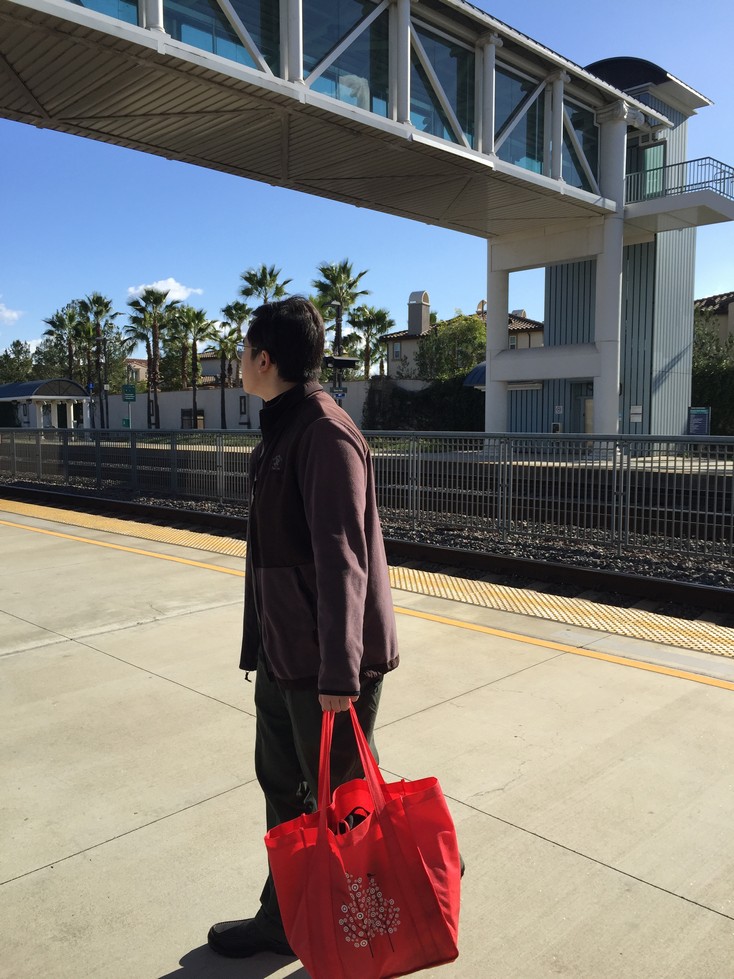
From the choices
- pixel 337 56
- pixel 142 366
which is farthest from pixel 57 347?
pixel 337 56

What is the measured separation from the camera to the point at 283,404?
2.37m

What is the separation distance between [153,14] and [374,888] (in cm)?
1527

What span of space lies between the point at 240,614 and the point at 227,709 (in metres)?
2.06

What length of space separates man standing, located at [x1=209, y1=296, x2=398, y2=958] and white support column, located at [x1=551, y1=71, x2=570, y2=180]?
21.3 meters

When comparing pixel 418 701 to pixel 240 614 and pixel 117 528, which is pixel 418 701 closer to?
pixel 240 614

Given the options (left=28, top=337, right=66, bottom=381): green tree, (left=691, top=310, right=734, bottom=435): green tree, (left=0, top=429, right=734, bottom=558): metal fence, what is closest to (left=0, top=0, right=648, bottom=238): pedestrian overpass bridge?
(left=0, top=429, right=734, bottom=558): metal fence

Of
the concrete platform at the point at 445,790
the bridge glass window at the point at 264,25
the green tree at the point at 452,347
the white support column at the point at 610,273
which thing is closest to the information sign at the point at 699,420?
the white support column at the point at 610,273

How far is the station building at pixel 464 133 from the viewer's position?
14.8m

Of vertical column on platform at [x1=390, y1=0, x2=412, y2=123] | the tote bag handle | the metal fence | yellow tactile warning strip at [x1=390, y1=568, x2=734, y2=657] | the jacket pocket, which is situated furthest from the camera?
vertical column on platform at [x1=390, y1=0, x2=412, y2=123]

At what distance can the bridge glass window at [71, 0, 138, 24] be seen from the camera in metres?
13.1

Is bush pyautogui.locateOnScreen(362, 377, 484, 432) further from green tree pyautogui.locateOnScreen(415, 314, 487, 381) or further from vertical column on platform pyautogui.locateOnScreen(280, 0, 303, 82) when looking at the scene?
vertical column on platform pyautogui.locateOnScreen(280, 0, 303, 82)

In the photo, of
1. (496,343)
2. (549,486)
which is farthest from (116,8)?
(496,343)

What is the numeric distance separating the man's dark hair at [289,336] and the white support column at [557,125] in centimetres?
2120

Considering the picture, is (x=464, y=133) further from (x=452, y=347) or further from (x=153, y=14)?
(x=452, y=347)
